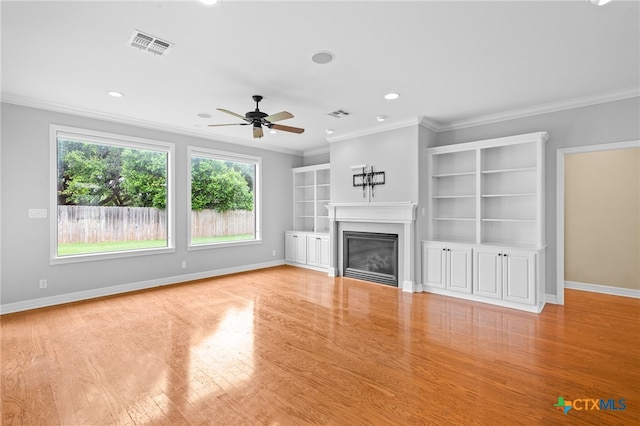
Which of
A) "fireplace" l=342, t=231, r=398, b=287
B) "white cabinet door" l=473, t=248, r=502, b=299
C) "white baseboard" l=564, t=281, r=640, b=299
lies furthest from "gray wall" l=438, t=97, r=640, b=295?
"fireplace" l=342, t=231, r=398, b=287

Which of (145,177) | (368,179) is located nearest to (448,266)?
(368,179)

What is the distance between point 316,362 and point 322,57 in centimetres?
283

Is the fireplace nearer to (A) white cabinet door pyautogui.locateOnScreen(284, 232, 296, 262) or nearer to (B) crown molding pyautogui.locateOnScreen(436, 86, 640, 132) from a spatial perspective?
(A) white cabinet door pyautogui.locateOnScreen(284, 232, 296, 262)

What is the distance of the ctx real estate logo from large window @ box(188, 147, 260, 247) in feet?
18.4

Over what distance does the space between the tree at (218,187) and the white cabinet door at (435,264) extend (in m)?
3.92

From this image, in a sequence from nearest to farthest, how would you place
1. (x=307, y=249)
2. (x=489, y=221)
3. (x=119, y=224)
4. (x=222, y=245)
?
(x=489, y=221) → (x=119, y=224) → (x=222, y=245) → (x=307, y=249)

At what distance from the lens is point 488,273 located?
175 inches

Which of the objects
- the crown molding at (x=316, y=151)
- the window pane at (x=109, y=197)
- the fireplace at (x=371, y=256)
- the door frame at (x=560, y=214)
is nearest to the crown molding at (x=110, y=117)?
the window pane at (x=109, y=197)

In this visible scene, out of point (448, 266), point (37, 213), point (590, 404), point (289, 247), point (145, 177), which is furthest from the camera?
point (289, 247)

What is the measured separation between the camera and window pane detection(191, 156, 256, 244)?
613cm

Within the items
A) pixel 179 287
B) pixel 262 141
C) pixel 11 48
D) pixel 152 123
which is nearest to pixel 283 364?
pixel 179 287

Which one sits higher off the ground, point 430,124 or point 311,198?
point 430,124

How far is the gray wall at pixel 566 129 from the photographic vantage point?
3.97m

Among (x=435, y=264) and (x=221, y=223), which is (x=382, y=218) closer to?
(x=435, y=264)
